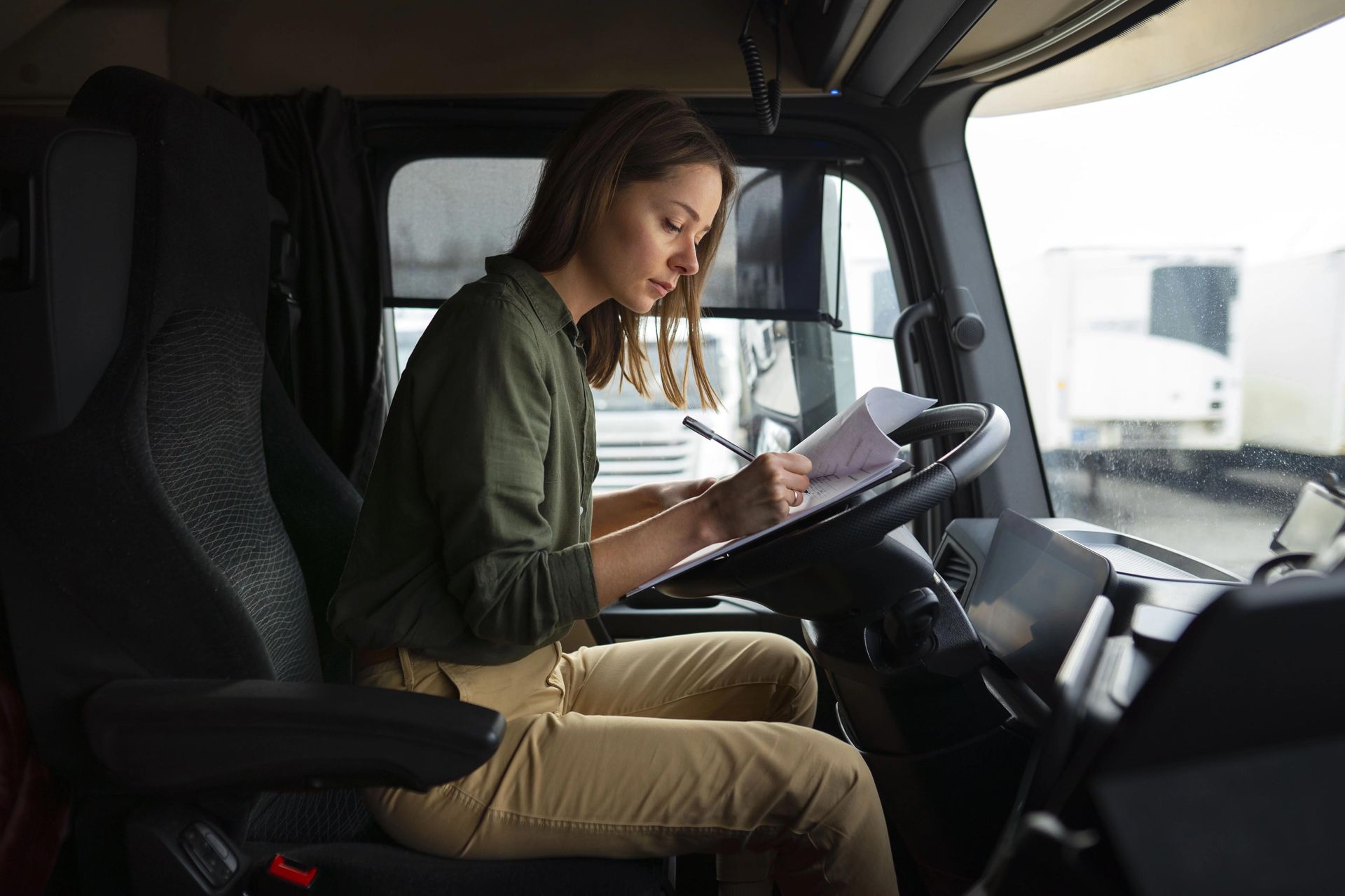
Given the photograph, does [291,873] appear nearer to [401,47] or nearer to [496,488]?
[496,488]

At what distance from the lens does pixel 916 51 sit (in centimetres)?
157


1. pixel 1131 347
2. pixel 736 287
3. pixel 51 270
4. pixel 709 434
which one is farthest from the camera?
pixel 736 287

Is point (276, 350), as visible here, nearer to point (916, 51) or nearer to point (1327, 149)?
point (916, 51)

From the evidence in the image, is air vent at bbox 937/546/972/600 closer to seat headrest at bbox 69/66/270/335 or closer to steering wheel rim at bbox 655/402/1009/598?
steering wheel rim at bbox 655/402/1009/598

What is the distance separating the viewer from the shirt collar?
126 cm

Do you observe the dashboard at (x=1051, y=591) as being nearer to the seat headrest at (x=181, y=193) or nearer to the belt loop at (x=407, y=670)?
the belt loop at (x=407, y=670)

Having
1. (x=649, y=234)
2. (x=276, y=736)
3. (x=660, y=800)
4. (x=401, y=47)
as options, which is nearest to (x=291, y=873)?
(x=276, y=736)

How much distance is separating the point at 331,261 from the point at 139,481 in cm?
98

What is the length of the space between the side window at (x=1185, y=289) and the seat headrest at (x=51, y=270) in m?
1.55

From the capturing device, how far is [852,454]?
3.83ft

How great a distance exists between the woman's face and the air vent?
0.73m

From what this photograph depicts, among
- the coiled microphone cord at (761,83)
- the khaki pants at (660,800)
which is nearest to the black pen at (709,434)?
the khaki pants at (660,800)

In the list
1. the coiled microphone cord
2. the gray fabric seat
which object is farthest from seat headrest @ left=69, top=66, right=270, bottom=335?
the coiled microphone cord

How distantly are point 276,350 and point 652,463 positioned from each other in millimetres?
910
